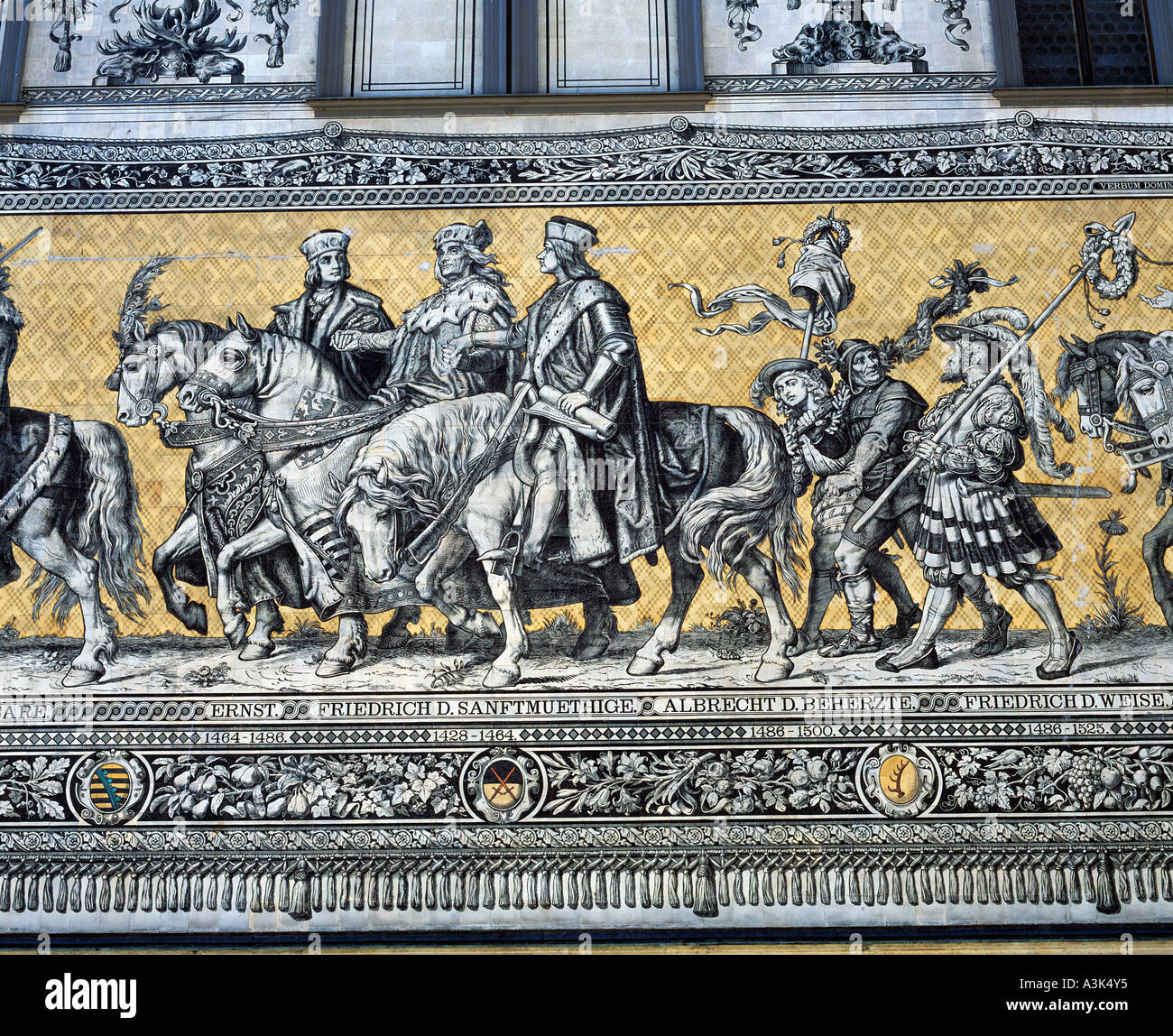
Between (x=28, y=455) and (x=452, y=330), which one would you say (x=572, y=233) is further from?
(x=28, y=455)

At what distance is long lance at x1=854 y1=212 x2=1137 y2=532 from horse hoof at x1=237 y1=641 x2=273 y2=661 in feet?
10.2

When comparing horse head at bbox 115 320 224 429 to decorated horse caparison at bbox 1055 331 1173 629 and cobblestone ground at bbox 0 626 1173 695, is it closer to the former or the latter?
cobblestone ground at bbox 0 626 1173 695

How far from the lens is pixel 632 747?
6.21 metres

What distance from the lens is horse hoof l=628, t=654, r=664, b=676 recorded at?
6.35 meters

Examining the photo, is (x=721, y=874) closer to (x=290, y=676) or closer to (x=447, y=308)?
(x=290, y=676)

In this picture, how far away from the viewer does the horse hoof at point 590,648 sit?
252 inches

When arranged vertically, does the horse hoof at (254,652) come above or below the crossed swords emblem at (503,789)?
above

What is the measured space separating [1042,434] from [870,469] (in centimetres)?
95

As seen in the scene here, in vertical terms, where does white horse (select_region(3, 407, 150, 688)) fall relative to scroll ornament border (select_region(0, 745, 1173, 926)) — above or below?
above

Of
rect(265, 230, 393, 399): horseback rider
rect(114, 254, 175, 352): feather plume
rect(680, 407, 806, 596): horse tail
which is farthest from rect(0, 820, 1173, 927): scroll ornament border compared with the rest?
rect(114, 254, 175, 352): feather plume

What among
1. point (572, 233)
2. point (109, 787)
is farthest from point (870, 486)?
→ point (109, 787)

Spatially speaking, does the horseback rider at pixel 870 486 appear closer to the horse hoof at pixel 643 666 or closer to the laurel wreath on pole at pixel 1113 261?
the horse hoof at pixel 643 666

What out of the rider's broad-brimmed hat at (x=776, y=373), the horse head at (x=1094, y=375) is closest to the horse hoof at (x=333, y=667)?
the rider's broad-brimmed hat at (x=776, y=373)

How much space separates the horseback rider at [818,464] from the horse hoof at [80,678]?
3.57m
